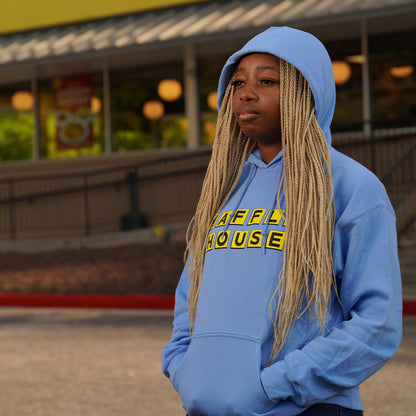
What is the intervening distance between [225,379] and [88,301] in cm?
940

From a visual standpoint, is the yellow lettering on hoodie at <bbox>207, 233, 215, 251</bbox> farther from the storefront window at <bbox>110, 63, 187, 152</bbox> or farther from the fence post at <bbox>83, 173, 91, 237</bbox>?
the storefront window at <bbox>110, 63, 187, 152</bbox>

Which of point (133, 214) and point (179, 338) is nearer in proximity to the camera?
point (179, 338)

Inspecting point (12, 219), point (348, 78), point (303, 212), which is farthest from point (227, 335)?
point (12, 219)

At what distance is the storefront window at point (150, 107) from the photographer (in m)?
18.9

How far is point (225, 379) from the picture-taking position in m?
1.91

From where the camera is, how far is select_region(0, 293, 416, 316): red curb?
10727 mm

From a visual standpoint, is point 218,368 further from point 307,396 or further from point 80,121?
point 80,121

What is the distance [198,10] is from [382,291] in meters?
16.1

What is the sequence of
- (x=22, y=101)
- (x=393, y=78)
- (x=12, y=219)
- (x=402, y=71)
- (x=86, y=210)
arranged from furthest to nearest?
1. (x=22, y=101)
2. (x=12, y=219)
3. (x=86, y=210)
4. (x=393, y=78)
5. (x=402, y=71)

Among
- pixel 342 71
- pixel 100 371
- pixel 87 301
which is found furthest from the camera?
pixel 342 71

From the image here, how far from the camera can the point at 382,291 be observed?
195cm

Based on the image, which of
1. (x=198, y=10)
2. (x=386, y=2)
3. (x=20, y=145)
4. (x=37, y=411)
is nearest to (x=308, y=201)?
(x=37, y=411)

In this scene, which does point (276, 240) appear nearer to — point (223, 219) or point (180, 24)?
point (223, 219)

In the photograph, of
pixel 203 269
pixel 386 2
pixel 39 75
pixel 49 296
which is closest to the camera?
pixel 203 269
